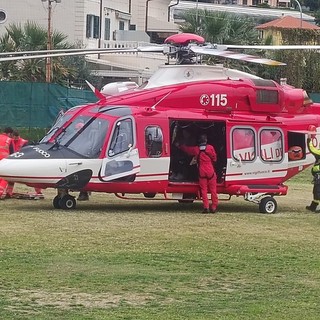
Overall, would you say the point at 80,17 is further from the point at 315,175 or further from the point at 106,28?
the point at 315,175

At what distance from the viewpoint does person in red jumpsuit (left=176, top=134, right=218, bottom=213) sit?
58.2ft

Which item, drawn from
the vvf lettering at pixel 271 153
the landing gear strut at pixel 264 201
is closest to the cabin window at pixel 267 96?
the vvf lettering at pixel 271 153

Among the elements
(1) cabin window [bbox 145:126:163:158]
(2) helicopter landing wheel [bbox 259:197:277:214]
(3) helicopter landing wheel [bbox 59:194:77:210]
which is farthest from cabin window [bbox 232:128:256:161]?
(3) helicopter landing wheel [bbox 59:194:77:210]

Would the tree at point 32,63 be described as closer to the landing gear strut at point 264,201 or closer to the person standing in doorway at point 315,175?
the person standing in doorway at point 315,175

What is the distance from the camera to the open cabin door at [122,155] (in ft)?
56.4

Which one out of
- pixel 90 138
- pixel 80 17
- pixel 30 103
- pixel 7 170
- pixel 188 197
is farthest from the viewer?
pixel 80 17

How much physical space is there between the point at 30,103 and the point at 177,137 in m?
14.3

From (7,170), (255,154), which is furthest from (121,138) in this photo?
(255,154)

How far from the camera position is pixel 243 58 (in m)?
15.9

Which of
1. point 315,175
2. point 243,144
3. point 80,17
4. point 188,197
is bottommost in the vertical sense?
point 188,197

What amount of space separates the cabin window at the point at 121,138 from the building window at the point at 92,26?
39.7 metres

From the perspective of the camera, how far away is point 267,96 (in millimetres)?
18734

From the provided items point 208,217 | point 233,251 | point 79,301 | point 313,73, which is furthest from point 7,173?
point 313,73

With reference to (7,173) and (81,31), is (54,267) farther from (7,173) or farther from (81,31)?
(81,31)
